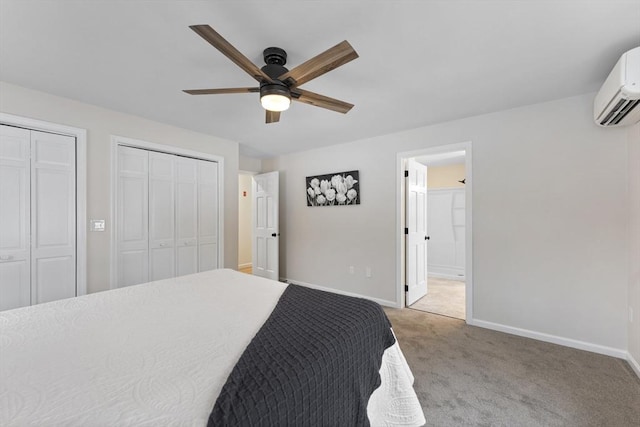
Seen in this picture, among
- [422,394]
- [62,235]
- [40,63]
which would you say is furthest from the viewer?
[62,235]

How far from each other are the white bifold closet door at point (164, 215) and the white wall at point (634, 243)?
4277mm

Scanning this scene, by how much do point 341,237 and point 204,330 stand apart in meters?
2.89

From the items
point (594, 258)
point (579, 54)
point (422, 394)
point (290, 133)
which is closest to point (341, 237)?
point (290, 133)

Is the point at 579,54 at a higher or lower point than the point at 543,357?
higher

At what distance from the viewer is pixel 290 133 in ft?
11.6

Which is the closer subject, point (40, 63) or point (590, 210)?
point (40, 63)

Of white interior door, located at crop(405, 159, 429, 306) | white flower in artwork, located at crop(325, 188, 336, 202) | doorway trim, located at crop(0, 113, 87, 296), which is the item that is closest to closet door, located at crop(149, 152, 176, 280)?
doorway trim, located at crop(0, 113, 87, 296)

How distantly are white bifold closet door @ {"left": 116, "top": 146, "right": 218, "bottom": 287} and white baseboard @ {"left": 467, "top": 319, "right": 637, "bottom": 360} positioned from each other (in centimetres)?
342

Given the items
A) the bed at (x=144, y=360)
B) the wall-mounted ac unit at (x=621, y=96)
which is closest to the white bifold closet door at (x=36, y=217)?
the bed at (x=144, y=360)

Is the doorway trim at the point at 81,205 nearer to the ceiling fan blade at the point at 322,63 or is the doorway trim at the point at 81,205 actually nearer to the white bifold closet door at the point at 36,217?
the white bifold closet door at the point at 36,217

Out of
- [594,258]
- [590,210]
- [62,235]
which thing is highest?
[590,210]

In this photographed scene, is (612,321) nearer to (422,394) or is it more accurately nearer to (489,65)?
(422,394)

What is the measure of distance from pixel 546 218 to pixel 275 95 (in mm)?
2755

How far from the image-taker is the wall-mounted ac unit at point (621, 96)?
1.65 meters
